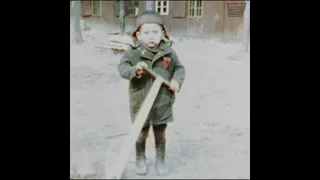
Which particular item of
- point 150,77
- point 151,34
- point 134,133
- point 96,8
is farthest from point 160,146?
point 96,8

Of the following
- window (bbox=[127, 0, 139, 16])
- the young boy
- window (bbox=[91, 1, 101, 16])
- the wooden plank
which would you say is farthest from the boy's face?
window (bbox=[91, 1, 101, 16])

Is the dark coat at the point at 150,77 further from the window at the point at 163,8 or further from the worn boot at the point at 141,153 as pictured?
the window at the point at 163,8

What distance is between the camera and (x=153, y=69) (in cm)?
124

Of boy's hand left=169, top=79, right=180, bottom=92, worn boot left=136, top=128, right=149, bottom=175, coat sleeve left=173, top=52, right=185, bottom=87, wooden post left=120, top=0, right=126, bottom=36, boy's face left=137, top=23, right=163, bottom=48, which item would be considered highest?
wooden post left=120, top=0, right=126, bottom=36

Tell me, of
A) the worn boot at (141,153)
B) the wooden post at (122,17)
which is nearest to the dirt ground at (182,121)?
the worn boot at (141,153)

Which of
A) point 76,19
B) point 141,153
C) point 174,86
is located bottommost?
point 141,153

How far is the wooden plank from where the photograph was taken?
116cm

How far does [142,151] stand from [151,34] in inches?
15.9

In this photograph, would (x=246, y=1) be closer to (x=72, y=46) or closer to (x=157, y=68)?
(x=157, y=68)

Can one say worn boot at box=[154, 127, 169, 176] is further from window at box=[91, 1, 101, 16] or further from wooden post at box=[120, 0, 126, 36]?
window at box=[91, 1, 101, 16]

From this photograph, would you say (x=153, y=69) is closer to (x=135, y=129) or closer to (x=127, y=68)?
(x=127, y=68)

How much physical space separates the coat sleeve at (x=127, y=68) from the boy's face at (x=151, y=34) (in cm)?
6

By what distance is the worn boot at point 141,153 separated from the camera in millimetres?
1265
